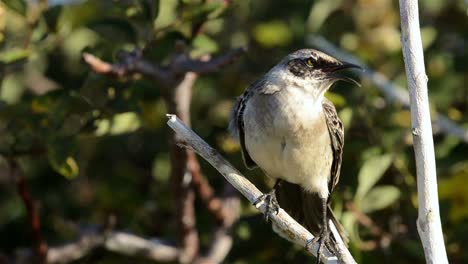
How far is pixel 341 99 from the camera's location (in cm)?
549

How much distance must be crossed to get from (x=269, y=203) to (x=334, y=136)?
1.68ft

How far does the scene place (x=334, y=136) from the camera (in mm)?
5285

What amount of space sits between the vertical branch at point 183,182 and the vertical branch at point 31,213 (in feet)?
2.51

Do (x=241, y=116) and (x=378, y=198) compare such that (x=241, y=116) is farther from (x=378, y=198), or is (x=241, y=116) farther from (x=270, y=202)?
(x=378, y=198)

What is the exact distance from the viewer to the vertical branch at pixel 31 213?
5473 millimetres

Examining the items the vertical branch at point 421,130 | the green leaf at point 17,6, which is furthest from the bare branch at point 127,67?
the vertical branch at point 421,130

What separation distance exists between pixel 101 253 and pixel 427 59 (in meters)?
2.30

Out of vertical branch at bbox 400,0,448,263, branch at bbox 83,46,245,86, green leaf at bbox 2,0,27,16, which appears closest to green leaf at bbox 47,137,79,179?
branch at bbox 83,46,245,86

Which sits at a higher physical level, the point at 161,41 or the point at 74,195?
the point at 161,41

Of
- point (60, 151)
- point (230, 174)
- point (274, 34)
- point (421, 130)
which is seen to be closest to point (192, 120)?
point (274, 34)

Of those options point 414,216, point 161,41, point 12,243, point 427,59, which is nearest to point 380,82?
point 427,59

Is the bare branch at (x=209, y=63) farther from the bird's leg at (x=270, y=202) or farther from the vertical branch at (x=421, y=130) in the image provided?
the vertical branch at (x=421, y=130)

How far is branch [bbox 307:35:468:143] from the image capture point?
5.62 metres

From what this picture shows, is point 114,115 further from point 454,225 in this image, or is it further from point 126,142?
point 454,225
